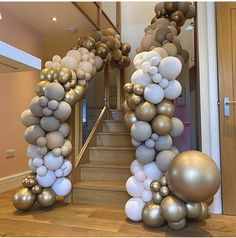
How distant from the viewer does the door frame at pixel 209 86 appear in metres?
2.31

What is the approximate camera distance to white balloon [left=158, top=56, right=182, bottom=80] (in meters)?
2.03

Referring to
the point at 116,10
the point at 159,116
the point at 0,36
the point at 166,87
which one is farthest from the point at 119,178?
the point at 116,10

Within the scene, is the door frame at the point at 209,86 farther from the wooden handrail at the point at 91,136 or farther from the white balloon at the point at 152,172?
the wooden handrail at the point at 91,136

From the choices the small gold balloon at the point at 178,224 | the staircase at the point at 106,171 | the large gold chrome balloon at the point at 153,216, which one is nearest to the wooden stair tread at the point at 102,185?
the staircase at the point at 106,171

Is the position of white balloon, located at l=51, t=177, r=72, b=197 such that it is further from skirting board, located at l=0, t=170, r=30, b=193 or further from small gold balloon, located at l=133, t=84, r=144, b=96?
small gold balloon, located at l=133, t=84, r=144, b=96

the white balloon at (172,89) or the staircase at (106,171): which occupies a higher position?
the white balloon at (172,89)

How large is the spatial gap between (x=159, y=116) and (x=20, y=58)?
124cm

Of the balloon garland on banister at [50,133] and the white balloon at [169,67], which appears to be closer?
the white balloon at [169,67]

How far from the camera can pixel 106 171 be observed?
2.88m

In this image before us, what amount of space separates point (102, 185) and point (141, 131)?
95cm

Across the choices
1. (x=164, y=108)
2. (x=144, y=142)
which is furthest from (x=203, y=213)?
(x=164, y=108)

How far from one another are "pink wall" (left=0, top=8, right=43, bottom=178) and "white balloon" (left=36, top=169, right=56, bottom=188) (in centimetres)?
110

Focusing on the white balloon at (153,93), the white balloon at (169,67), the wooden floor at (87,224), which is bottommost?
the wooden floor at (87,224)

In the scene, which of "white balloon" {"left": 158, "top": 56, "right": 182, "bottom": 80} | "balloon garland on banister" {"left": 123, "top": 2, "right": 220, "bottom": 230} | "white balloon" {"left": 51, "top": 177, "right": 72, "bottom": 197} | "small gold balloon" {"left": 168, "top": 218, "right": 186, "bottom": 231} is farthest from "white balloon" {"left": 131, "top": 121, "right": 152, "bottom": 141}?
"white balloon" {"left": 51, "top": 177, "right": 72, "bottom": 197}
